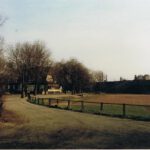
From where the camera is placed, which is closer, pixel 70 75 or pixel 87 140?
pixel 87 140

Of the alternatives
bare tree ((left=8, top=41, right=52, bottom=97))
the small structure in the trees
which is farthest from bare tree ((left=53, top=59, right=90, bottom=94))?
bare tree ((left=8, top=41, right=52, bottom=97))

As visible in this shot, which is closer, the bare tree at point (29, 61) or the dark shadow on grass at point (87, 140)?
the dark shadow on grass at point (87, 140)

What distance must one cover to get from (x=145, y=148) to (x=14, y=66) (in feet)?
303

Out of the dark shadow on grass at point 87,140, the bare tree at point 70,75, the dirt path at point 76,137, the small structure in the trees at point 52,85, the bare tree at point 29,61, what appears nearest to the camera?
the dark shadow on grass at point 87,140

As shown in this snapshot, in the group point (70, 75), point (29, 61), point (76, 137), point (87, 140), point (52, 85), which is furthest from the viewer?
point (52, 85)

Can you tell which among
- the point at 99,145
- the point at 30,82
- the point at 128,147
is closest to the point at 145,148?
the point at 128,147

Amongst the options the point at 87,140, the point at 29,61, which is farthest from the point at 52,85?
the point at 87,140

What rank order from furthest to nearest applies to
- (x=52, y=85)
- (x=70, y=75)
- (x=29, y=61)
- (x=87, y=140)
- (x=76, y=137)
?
(x=52, y=85) → (x=70, y=75) → (x=29, y=61) → (x=76, y=137) → (x=87, y=140)

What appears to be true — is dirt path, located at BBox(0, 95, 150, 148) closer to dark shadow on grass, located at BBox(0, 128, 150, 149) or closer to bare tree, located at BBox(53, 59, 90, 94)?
dark shadow on grass, located at BBox(0, 128, 150, 149)

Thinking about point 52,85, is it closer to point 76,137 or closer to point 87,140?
point 76,137

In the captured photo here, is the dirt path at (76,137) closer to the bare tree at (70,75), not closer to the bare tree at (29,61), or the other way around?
the bare tree at (29,61)

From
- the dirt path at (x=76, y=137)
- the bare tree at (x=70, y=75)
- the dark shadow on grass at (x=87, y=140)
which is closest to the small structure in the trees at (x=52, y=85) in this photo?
the bare tree at (x=70, y=75)

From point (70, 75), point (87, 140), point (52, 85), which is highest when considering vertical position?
point (70, 75)

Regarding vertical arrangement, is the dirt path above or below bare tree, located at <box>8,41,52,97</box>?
below
